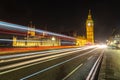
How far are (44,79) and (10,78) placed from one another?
6.15 feet

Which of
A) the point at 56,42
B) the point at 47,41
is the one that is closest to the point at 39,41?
the point at 47,41

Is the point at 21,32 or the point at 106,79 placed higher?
the point at 21,32

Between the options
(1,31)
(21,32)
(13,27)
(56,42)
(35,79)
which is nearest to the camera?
(35,79)

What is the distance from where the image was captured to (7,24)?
33.1 meters

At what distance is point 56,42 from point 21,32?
4076cm

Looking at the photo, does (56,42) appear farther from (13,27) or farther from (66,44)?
(13,27)

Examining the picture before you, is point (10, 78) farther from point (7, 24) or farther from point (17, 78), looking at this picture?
point (7, 24)

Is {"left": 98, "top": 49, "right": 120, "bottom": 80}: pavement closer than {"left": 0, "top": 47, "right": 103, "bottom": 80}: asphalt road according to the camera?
No

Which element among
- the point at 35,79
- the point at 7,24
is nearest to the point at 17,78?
the point at 35,79

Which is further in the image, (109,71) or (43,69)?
(43,69)

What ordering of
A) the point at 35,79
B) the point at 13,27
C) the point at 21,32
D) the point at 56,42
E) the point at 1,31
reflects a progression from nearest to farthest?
the point at 35,79 → the point at 1,31 → the point at 13,27 → the point at 21,32 → the point at 56,42

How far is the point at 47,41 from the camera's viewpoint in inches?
3310

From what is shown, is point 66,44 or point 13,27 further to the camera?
point 66,44

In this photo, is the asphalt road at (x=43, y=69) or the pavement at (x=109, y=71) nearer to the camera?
the asphalt road at (x=43, y=69)
